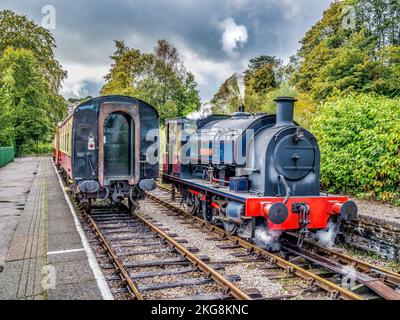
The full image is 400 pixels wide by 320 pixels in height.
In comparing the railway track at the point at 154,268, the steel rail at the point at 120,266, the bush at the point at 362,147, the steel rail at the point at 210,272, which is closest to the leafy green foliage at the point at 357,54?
the bush at the point at 362,147

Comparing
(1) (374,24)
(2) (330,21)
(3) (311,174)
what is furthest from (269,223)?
(2) (330,21)

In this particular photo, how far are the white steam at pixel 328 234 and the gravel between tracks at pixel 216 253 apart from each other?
194 centimetres

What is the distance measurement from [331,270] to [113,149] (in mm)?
7112

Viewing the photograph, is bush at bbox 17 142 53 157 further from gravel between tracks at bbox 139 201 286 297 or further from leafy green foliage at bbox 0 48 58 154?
gravel between tracks at bbox 139 201 286 297

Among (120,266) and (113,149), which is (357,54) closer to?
(113,149)

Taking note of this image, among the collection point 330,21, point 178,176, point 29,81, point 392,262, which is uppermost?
point 330,21

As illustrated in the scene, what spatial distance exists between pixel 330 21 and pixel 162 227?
27.6 m

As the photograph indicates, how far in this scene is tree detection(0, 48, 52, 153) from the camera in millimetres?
41344

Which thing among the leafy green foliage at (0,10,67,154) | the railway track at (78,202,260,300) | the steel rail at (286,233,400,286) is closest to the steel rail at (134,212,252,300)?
the railway track at (78,202,260,300)

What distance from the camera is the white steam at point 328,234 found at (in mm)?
7754

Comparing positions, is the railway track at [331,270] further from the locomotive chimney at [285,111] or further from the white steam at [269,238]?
the locomotive chimney at [285,111]

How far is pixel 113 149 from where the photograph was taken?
445 inches

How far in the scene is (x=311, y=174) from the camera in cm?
796
